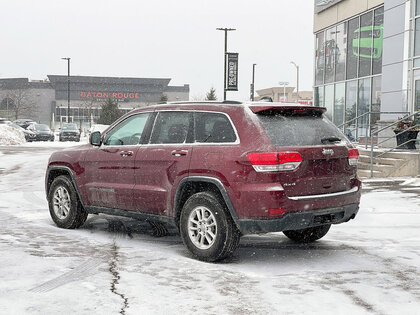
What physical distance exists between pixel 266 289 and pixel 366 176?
11098mm

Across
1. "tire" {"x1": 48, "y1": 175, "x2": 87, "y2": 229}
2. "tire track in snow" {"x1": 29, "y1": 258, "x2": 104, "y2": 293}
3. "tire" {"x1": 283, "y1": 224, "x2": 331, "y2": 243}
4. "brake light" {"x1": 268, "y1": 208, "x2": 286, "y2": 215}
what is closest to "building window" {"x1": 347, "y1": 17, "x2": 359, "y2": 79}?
"tire" {"x1": 283, "y1": 224, "x2": 331, "y2": 243}

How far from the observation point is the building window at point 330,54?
93.6 feet

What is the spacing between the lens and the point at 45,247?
7.09m

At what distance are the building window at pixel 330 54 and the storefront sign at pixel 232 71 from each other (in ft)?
35.0

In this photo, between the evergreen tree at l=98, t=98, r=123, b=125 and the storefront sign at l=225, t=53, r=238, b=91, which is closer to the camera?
the storefront sign at l=225, t=53, r=238, b=91

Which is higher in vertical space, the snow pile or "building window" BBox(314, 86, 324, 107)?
"building window" BBox(314, 86, 324, 107)

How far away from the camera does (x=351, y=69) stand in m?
26.3

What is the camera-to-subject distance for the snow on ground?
15.8ft

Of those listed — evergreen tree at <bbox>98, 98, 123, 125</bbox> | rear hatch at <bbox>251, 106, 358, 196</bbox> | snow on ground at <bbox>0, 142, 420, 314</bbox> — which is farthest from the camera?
evergreen tree at <bbox>98, 98, 123, 125</bbox>

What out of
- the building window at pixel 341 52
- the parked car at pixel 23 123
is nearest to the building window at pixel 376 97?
the building window at pixel 341 52

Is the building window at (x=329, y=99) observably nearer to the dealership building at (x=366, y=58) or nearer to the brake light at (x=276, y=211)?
the dealership building at (x=366, y=58)

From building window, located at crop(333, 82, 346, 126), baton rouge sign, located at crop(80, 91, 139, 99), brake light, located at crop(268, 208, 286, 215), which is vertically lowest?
brake light, located at crop(268, 208, 286, 215)

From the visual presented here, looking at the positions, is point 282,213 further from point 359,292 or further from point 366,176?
point 366,176

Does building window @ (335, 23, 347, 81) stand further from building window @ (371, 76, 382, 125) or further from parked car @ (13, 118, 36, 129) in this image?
parked car @ (13, 118, 36, 129)
